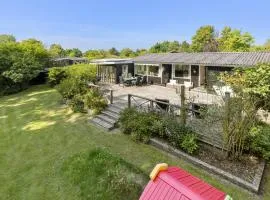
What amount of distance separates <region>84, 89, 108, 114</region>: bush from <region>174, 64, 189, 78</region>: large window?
33.4 ft

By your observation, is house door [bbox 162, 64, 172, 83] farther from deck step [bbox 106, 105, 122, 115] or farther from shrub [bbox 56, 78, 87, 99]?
deck step [bbox 106, 105, 122, 115]

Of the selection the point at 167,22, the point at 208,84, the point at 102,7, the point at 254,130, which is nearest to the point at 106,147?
the point at 254,130

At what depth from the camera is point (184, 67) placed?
19.7 m

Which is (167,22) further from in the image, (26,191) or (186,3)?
(26,191)

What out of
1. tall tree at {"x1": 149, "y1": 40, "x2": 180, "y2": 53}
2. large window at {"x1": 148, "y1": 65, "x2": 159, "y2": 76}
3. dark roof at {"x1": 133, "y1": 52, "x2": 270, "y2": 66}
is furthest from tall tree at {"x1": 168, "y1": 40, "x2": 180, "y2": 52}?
dark roof at {"x1": 133, "y1": 52, "x2": 270, "y2": 66}

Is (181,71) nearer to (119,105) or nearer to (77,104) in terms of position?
(119,105)

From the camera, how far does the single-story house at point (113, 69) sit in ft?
69.9

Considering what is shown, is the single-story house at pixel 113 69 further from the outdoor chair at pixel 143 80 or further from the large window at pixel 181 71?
the large window at pixel 181 71

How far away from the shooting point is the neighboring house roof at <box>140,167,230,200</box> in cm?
335

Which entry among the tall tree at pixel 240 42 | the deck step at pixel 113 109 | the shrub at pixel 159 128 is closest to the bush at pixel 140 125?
the shrub at pixel 159 128

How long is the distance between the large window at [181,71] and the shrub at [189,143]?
12.8m

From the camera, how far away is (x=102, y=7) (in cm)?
2827

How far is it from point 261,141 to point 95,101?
805 centimetres

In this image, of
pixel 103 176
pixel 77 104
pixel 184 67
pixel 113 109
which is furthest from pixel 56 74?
pixel 103 176
